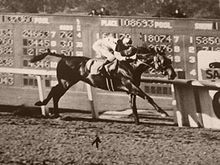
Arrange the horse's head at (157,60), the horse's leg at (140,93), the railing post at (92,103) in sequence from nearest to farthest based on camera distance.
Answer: the horse's head at (157,60) → the horse's leg at (140,93) → the railing post at (92,103)

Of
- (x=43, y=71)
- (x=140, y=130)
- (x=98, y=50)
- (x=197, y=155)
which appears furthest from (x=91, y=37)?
(x=197, y=155)

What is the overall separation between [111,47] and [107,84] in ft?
1.81

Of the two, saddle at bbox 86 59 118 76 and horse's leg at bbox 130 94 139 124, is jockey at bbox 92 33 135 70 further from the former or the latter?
horse's leg at bbox 130 94 139 124

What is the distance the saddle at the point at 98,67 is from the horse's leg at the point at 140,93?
0.91 ft

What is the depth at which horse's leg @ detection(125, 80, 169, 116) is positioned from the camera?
23.3ft

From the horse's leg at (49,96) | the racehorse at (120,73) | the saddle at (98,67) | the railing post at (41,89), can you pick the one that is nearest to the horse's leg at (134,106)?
the racehorse at (120,73)

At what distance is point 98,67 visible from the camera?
7.33 m

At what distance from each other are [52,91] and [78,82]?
0.45 meters

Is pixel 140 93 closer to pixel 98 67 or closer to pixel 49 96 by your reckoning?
pixel 98 67

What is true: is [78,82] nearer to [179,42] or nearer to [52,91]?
[52,91]

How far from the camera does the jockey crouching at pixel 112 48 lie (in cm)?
710

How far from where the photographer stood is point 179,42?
7.14 m

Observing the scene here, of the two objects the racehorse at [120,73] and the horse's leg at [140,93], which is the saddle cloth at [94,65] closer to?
the racehorse at [120,73]

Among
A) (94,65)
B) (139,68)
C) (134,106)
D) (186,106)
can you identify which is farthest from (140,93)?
(94,65)
